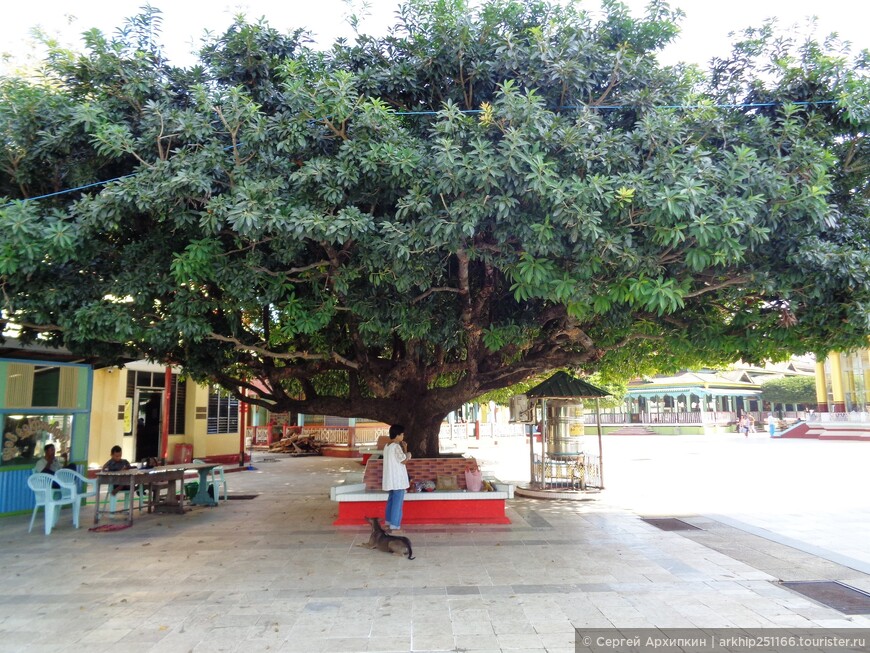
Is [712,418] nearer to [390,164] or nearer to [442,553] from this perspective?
[442,553]

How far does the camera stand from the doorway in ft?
59.6

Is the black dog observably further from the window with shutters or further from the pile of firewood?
the pile of firewood

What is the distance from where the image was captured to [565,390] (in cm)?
1332

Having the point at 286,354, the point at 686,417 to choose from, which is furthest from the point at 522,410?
the point at 686,417

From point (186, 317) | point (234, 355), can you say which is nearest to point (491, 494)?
point (234, 355)

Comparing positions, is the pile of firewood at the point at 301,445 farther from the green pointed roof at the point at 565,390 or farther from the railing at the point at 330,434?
the green pointed roof at the point at 565,390

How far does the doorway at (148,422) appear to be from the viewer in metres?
18.2

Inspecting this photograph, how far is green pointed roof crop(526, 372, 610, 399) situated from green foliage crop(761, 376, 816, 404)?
44.9 m

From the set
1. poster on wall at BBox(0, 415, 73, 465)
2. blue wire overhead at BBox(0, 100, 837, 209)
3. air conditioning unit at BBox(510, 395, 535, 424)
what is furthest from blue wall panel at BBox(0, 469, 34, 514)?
air conditioning unit at BBox(510, 395, 535, 424)

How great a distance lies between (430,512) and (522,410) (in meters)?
5.13

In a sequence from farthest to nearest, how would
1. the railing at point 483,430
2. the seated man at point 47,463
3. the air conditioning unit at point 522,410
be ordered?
the railing at point 483,430 → the air conditioning unit at point 522,410 → the seated man at point 47,463

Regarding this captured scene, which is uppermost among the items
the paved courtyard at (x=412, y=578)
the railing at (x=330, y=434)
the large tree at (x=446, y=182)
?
the large tree at (x=446, y=182)

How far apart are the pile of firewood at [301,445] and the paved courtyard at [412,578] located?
1416 cm

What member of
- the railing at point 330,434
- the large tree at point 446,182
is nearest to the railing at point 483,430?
the railing at point 330,434
